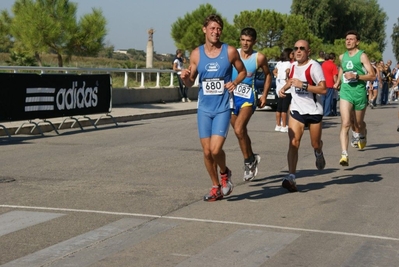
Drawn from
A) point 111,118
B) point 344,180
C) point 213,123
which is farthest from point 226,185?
point 111,118

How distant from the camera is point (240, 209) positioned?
29.1ft

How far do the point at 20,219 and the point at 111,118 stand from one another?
13.0 metres

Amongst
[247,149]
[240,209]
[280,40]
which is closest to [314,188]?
[247,149]

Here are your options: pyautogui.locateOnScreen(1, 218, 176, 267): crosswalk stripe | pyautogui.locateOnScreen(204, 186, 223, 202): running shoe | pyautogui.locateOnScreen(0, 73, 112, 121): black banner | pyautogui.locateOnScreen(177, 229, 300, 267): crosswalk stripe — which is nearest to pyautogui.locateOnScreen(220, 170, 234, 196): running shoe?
pyautogui.locateOnScreen(204, 186, 223, 202): running shoe

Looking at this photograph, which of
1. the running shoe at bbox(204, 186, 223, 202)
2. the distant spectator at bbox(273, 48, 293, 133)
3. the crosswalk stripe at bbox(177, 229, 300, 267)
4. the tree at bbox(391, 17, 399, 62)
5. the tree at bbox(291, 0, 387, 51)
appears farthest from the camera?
the tree at bbox(391, 17, 399, 62)

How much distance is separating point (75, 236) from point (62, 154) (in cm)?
673

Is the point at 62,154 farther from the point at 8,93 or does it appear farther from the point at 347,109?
the point at 347,109

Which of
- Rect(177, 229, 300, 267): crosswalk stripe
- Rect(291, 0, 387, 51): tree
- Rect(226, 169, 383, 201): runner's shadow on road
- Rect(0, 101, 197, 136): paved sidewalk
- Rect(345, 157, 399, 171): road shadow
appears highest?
Rect(291, 0, 387, 51): tree

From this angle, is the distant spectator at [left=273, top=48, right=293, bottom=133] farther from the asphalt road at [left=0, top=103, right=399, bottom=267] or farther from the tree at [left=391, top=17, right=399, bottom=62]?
the tree at [left=391, top=17, right=399, bottom=62]

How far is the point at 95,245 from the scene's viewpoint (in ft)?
23.3

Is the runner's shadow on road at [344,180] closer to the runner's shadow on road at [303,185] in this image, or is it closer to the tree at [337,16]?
the runner's shadow on road at [303,185]

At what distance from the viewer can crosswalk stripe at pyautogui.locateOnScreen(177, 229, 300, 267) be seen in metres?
6.50

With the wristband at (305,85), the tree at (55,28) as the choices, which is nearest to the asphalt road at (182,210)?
the wristband at (305,85)

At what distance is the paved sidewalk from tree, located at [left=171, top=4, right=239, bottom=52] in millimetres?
31724
